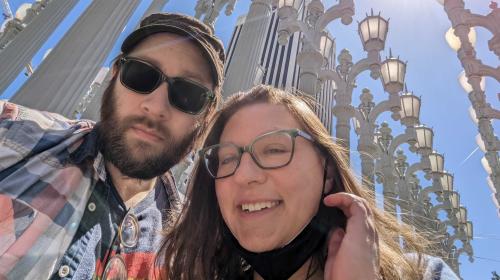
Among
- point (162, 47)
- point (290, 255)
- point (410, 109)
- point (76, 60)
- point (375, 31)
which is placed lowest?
point (290, 255)

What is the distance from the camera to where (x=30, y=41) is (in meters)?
9.77

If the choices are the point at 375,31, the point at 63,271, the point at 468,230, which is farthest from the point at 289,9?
the point at 468,230

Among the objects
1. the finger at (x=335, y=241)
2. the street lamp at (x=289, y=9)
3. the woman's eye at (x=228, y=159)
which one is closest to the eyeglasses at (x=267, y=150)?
the woman's eye at (x=228, y=159)

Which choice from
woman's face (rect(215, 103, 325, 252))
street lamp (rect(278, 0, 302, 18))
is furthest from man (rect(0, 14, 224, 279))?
street lamp (rect(278, 0, 302, 18))

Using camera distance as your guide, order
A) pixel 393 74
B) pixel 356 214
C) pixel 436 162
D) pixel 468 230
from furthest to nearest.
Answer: pixel 468 230
pixel 436 162
pixel 393 74
pixel 356 214

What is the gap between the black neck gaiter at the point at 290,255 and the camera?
1.69m

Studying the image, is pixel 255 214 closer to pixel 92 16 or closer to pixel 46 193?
pixel 46 193

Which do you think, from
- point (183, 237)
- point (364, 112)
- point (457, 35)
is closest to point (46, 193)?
point (183, 237)

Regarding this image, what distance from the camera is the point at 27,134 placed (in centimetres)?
184

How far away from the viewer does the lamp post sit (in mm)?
7238

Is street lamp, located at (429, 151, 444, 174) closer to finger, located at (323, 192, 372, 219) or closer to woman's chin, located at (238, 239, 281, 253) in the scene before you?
finger, located at (323, 192, 372, 219)

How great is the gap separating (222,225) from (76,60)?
6.66 metres

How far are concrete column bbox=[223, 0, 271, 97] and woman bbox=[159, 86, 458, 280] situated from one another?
664cm

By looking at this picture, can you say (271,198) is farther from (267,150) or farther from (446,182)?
(446,182)
